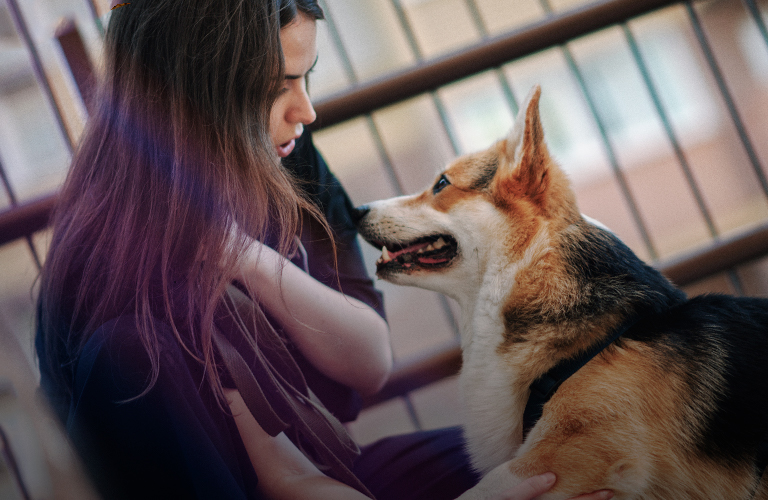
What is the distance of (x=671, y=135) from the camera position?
1521 millimetres

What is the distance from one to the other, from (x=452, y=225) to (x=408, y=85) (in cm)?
54

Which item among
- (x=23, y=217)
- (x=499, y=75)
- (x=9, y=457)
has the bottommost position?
(x=9, y=457)

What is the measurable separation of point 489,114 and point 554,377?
99 centimetres

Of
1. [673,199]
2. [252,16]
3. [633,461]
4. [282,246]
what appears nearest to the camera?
[633,461]

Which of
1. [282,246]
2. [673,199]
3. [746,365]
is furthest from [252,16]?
[673,199]

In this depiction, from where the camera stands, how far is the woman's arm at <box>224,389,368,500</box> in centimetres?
94

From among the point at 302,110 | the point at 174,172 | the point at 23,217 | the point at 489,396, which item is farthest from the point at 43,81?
the point at 489,396

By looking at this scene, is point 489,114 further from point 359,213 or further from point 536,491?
point 536,491

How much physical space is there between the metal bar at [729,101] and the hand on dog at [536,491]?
4.35 feet

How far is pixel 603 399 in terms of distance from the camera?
2.66 feet

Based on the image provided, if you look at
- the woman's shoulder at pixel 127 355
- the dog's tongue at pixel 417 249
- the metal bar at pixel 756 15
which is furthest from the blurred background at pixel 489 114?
the woman's shoulder at pixel 127 355

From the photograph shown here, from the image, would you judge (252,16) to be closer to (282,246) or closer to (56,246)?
(282,246)

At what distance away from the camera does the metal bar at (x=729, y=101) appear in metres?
1.46

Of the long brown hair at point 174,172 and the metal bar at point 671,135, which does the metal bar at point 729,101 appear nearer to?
the metal bar at point 671,135
